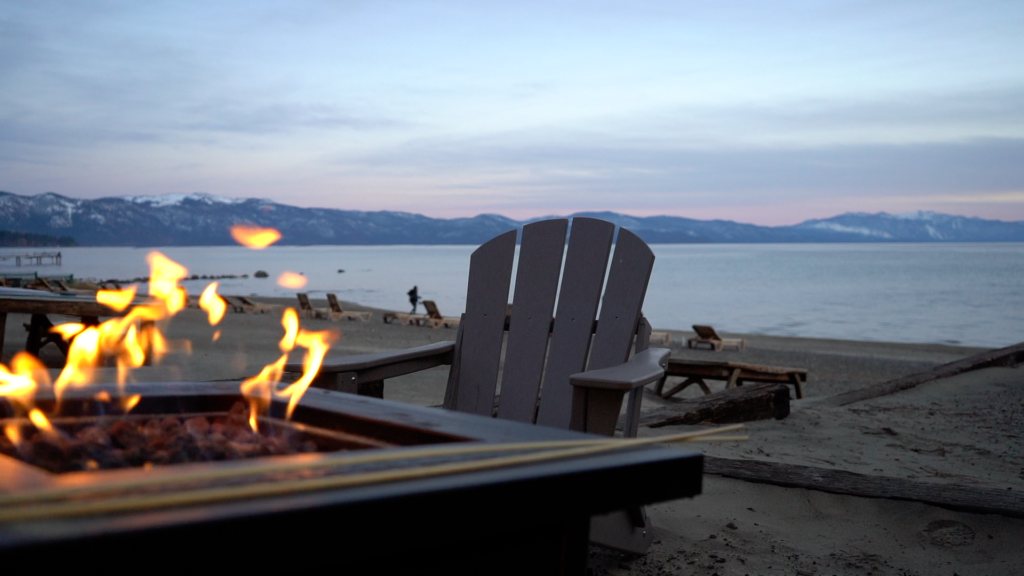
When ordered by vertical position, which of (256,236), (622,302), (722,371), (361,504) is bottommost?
(722,371)

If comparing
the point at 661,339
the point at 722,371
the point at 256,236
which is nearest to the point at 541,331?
the point at 256,236

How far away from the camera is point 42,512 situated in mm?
619

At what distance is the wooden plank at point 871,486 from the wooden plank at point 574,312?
0.87 metres

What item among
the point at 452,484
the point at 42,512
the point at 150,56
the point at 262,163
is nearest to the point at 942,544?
the point at 452,484

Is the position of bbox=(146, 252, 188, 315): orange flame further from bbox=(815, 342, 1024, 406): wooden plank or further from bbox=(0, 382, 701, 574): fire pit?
bbox=(815, 342, 1024, 406): wooden plank

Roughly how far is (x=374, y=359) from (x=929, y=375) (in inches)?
240

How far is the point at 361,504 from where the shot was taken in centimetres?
70

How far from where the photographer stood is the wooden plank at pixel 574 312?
2.58m

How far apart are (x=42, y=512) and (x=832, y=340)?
23707mm

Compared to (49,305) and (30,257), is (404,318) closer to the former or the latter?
(49,305)

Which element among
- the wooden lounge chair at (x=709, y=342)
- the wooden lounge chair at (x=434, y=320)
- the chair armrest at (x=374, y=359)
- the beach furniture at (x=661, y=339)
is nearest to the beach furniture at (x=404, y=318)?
the wooden lounge chair at (x=434, y=320)

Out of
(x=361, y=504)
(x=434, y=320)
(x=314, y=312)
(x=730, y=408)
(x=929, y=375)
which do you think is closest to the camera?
(x=361, y=504)

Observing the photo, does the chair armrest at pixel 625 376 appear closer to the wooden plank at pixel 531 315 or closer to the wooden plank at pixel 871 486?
the wooden plank at pixel 531 315

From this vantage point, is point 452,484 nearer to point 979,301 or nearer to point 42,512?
point 42,512
